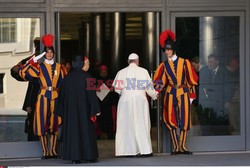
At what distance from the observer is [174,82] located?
11070mm

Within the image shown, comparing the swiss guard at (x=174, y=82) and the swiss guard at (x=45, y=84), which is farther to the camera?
the swiss guard at (x=174, y=82)

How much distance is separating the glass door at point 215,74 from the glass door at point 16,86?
2386 millimetres

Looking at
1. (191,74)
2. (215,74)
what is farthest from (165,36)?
(215,74)

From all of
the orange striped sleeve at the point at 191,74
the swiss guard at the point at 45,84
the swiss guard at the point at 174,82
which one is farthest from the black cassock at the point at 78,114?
the orange striped sleeve at the point at 191,74

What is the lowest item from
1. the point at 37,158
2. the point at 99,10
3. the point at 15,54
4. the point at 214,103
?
the point at 37,158

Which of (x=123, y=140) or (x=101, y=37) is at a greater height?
(x=101, y=37)

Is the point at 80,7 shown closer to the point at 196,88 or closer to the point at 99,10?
the point at 99,10

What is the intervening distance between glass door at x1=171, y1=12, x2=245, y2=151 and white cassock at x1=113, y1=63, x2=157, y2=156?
99 centimetres

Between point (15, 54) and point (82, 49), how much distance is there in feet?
36.5

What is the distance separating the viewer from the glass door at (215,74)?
11.6 meters

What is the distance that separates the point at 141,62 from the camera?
1920cm

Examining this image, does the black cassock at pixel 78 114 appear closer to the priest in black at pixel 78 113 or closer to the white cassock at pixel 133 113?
the priest in black at pixel 78 113

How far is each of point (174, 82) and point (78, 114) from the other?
5.64ft

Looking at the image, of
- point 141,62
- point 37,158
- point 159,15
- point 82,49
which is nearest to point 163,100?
point 159,15
